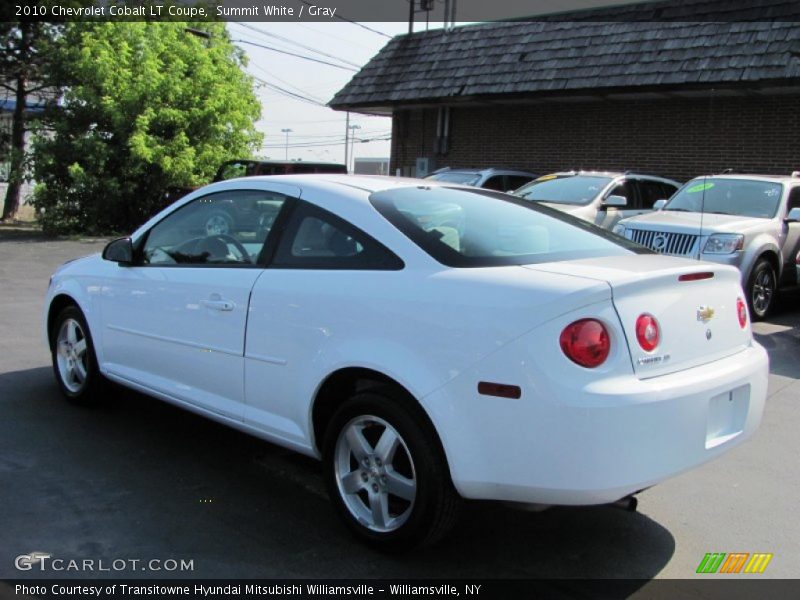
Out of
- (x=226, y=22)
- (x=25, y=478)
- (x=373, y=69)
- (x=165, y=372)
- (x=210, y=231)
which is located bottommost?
(x=25, y=478)

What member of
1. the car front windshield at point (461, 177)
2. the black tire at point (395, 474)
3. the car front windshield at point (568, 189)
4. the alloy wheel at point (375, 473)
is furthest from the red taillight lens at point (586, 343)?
the car front windshield at point (461, 177)

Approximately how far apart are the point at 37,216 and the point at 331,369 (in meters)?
18.4

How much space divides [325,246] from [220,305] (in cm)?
67

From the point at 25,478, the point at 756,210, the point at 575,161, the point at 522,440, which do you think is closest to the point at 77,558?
the point at 25,478

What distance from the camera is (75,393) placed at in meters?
5.18

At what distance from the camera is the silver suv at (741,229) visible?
340 inches

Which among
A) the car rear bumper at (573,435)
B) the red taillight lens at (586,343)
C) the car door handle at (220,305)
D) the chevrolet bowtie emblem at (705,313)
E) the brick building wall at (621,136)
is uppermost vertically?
the brick building wall at (621,136)

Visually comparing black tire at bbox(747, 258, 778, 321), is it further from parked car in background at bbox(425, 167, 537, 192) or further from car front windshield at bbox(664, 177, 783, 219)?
parked car in background at bbox(425, 167, 537, 192)

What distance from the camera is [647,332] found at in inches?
116

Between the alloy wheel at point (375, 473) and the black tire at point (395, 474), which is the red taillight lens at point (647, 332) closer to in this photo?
the black tire at point (395, 474)

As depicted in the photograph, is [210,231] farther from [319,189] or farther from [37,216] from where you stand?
[37,216]

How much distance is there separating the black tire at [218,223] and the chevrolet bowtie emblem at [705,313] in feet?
8.11

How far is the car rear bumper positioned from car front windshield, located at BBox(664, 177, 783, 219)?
727 cm

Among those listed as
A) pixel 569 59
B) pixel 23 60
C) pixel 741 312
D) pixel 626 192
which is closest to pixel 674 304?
pixel 741 312
